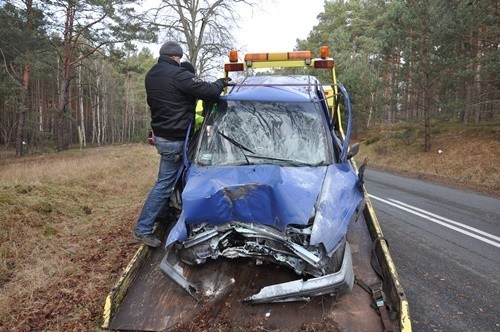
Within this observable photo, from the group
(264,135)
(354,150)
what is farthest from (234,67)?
(354,150)

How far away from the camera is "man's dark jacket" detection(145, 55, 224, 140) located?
4.61 meters

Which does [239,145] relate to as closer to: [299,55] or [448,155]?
[299,55]

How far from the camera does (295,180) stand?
367cm

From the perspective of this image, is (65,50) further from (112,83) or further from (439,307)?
(112,83)

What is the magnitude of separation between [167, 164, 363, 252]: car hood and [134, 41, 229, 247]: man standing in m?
1.08

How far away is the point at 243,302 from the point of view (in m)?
3.41

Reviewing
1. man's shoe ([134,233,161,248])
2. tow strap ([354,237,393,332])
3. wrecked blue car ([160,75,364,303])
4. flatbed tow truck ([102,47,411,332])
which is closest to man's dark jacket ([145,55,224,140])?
wrecked blue car ([160,75,364,303])

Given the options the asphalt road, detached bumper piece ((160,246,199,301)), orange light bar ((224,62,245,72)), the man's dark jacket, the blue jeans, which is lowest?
the asphalt road

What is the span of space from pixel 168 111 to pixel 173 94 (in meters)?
0.22

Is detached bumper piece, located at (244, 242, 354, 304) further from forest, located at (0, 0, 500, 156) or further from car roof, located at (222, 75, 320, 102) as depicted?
forest, located at (0, 0, 500, 156)

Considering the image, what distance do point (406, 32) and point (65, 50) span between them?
70.3ft

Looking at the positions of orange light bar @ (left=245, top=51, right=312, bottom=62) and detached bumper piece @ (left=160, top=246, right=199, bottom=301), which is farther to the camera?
orange light bar @ (left=245, top=51, right=312, bottom=62)

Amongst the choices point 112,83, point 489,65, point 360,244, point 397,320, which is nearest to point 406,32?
point 489,65

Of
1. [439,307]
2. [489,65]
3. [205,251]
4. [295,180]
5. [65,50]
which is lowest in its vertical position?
[439,307]
